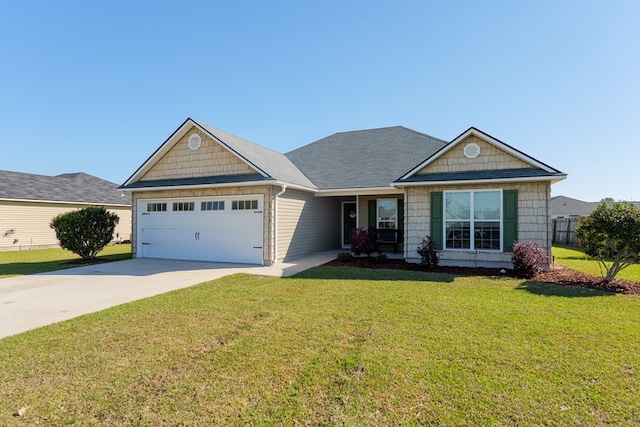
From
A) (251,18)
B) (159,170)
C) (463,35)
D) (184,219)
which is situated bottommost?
(184,219)

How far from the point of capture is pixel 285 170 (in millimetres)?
13594

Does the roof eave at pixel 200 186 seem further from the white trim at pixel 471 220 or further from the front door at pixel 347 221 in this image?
the front door at pixel 347 221

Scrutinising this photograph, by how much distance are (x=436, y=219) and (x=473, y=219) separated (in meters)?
1.09

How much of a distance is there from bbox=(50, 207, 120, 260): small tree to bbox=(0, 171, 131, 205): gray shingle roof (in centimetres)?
899

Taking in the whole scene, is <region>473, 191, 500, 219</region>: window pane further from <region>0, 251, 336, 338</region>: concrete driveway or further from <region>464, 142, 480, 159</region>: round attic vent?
<region>0, 251, 336, 338</region>: concrete driveway

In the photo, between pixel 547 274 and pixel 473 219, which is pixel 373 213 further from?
pixel 547 274

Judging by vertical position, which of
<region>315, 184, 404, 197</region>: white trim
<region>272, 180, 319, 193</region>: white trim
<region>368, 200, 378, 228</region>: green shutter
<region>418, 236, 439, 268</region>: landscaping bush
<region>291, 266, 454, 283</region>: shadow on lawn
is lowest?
<region>291, 266, 454, 283</region>: shadow on lawn

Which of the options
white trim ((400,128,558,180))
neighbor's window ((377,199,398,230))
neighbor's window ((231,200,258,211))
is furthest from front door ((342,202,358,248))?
neighbor's window ((231,200,258,211))

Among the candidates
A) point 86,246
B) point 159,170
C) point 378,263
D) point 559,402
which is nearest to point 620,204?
point 378,263

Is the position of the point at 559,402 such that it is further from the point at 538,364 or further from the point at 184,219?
the point at 184,219

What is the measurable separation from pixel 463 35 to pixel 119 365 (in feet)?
41.9

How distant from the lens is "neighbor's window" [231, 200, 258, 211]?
1163 cm

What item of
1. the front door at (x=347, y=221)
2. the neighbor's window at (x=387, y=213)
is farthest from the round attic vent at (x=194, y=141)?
the neighbor's window at (x=387, y=213)

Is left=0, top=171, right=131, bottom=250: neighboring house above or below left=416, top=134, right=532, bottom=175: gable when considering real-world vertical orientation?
below
